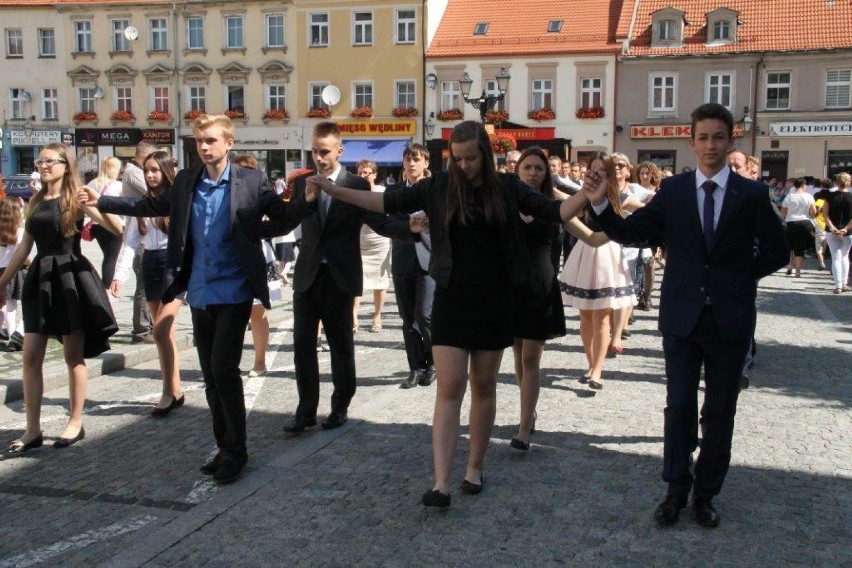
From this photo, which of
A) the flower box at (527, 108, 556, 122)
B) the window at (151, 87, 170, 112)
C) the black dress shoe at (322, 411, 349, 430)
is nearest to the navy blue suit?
the black dress shoe at (322, 411, 349, 430)

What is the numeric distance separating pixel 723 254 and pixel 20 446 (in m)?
4.08

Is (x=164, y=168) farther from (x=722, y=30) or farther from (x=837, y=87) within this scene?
(x=722, y=30)

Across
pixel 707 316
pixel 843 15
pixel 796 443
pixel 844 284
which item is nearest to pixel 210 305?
pixel 707 316

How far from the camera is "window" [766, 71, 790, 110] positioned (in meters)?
36.8

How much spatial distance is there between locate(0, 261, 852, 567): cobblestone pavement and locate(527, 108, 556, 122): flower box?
31932 millimetres

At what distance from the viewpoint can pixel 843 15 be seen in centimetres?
3725

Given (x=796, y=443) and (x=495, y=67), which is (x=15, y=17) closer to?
(x=495, y=67)

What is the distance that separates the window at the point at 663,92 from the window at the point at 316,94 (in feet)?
47.5

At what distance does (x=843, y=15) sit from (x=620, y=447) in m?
37.4

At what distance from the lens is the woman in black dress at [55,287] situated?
547cm

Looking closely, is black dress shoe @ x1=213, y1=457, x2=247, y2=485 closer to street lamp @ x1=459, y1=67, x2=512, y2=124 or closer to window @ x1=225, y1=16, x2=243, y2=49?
street lamp @ x1=459, y1=67, x2=512, y2=124

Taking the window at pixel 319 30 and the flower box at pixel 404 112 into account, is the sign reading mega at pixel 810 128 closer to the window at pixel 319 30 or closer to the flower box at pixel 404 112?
the flower box at pixel 404 112

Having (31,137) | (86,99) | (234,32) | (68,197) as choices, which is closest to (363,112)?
(234,32)

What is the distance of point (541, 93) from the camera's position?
38812 millimetres
